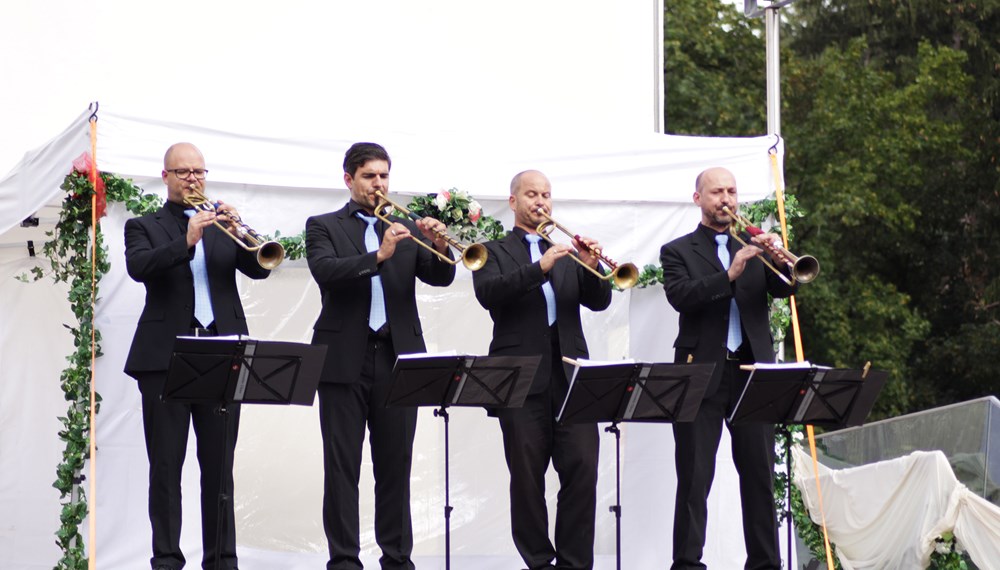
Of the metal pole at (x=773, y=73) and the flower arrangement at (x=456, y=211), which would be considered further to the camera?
the metal pole at (x=773, y=73)

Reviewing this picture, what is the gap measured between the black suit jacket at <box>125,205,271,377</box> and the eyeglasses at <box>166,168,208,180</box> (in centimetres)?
20

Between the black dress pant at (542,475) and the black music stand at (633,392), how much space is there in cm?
36

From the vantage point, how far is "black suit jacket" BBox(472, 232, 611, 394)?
621 centimetres

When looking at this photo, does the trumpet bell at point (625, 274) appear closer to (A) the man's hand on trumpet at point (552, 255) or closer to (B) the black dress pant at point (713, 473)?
(A) the man's hand on trumpet at point (552, 255)

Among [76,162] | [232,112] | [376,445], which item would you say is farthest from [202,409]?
[232,112]

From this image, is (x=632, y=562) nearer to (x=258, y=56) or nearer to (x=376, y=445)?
(x=376, y=445)

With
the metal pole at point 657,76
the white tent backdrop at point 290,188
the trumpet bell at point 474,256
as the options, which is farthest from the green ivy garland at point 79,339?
the metal pole at point 657,76

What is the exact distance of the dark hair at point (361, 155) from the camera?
628 centimetres

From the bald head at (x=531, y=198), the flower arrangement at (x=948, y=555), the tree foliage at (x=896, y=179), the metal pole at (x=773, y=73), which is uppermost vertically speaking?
the tree foliage at (x=896, y=179)

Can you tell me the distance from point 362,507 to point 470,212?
1737 millimetres

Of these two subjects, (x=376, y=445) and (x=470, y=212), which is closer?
(x=376, y=445)

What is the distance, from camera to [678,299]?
6.34 metres

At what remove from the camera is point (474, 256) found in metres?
6.11

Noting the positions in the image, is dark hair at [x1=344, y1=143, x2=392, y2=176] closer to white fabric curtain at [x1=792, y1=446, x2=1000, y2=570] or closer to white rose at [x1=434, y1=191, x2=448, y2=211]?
white rose at [x1=434, y1=191, x2=448, y2=211]
